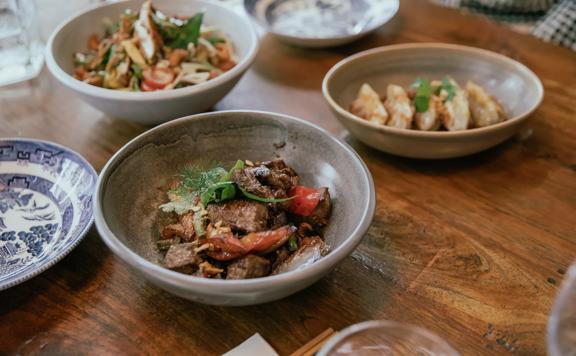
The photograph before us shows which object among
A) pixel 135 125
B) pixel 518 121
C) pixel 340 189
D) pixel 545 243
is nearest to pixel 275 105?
pixel 135 125

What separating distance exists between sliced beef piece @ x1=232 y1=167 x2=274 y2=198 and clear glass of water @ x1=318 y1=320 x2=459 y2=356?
0.40m

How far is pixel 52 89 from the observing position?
1.82 meters

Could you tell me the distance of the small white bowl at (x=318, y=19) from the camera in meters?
1.96

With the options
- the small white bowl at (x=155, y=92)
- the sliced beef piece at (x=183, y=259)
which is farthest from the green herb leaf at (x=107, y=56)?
the sliced beef piece at (x=183, y=259)

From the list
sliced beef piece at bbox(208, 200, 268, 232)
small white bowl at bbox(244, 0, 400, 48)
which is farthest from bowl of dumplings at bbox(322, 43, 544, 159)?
sliced beef piece at bbox(208, 200, 268, 232)

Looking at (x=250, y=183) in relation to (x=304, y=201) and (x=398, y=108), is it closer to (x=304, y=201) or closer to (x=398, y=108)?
(x=304, y=201)

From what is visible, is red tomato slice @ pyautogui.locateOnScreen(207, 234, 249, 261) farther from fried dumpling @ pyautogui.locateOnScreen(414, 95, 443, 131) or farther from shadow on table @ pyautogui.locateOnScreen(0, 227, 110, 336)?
fried dumpling @ pyautogui.locateOnScreen(414, 95, 443, 131)

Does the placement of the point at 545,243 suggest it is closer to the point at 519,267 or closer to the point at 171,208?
the point at 519,267

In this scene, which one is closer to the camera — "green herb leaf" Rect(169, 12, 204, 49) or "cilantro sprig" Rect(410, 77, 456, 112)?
"cilantro sprig" Rect(410, 77, 456, 112)

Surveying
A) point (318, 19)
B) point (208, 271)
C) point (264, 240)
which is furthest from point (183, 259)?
point (318, 19)

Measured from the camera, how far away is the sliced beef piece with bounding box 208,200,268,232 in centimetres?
109

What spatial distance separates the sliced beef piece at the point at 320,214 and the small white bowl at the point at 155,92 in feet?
1.66

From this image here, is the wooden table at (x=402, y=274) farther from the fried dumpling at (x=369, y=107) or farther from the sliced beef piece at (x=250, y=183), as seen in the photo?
the sliced beef piece at (x=250, y=183)

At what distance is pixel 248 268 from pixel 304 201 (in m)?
0.23
